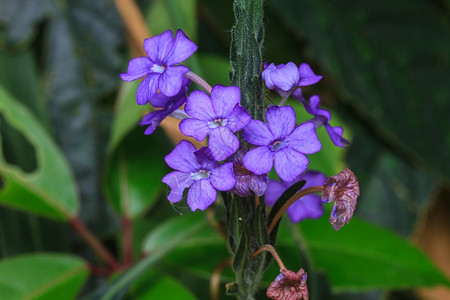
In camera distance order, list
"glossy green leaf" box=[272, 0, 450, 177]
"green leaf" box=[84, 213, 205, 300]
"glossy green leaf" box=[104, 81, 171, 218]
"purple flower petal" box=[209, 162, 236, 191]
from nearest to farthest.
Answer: "purple flower petal" box=[209, 162, 236, 191] → "green leaf" box=[84, 213, 205, 300] → "glossy green leaf" box=[104, 81, 171, 218] → "glossy green leaf" box=[272, 0, 450, 177]

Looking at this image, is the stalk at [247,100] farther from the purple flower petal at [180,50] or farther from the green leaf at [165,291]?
the green leaf at [165,291]

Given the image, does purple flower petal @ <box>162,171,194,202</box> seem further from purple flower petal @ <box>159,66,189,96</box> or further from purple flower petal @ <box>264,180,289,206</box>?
purple flower petal @ <box>264,180,289,206</box>

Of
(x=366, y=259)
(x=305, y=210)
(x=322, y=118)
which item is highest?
(x=322, y=118)

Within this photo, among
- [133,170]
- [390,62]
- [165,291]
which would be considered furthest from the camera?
[390,62]

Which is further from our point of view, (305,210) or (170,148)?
(170,148)

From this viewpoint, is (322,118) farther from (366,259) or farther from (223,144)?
(366,259)

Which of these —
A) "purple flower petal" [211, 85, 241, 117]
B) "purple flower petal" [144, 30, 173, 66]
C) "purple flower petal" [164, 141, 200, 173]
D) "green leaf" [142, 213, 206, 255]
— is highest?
"purple flower petal" [144, 30, 173, 66]

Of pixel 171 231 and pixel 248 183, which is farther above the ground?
pixel 248 183

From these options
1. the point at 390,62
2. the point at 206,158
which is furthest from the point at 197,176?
the point at 390,62

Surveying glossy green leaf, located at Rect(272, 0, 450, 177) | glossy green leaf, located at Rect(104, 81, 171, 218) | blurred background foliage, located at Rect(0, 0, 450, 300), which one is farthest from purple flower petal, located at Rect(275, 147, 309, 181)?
glossy green leaf, located at Rect(272, 0, 450, 177)
